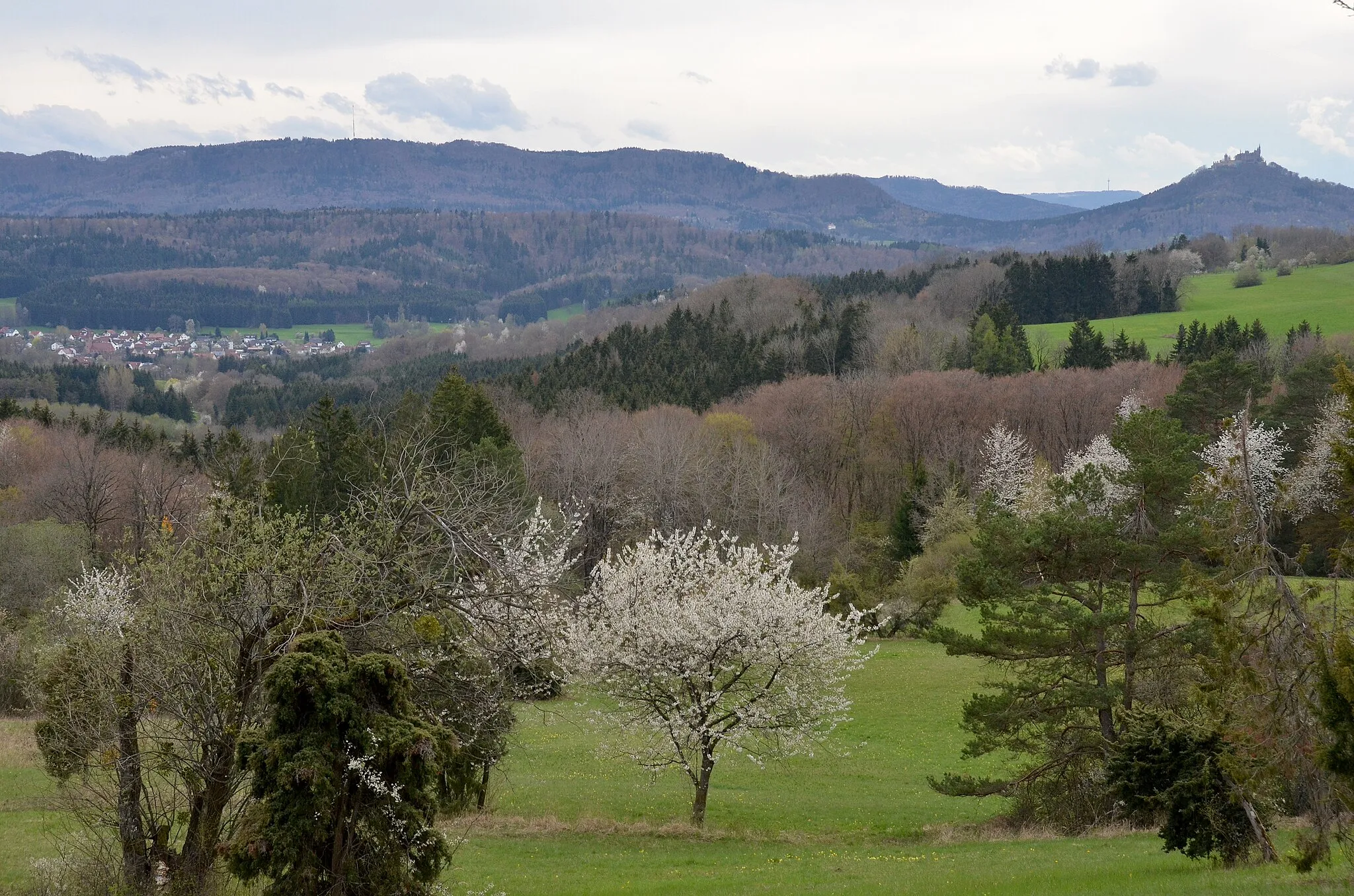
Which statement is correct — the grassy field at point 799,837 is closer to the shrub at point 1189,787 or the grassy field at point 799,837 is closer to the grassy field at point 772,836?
the grassy field at point 772,836

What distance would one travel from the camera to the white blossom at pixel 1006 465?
2405 inches

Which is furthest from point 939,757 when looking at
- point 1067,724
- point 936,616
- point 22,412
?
point 22,412

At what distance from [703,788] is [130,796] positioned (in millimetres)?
12729

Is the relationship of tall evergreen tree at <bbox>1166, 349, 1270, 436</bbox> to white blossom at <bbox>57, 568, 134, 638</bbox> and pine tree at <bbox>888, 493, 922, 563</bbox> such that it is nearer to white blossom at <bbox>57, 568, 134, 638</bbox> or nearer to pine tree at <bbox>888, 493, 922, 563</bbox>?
pine tree at <bbox>888, 493, 922, 563</bbox>

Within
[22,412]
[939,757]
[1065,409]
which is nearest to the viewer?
[939,757]

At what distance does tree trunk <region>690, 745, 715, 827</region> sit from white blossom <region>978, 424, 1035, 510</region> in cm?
Result: 3956

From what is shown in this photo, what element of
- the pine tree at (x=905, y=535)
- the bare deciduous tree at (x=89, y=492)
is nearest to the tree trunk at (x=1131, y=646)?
the pine tree at (x=905, y=535)

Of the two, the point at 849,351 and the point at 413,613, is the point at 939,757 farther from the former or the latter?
the point at 849,351

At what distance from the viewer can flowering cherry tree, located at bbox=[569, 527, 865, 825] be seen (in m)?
23.9

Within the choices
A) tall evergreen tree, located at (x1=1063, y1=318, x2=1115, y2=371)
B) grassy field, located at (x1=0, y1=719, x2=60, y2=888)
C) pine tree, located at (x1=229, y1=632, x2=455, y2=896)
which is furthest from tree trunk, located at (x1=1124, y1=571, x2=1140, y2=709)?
tall evergreen tree, located at (x1=1063, y1=318, x2=1115, y2=371)

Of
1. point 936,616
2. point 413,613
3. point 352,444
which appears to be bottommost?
point 936,616

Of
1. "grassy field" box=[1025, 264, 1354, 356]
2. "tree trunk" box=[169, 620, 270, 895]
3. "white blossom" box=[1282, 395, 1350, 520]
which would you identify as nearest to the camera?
"tree trunk" box=[169, 620, 270, 895]

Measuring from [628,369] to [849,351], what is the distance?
1826cm

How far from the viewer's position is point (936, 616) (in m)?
53.1
